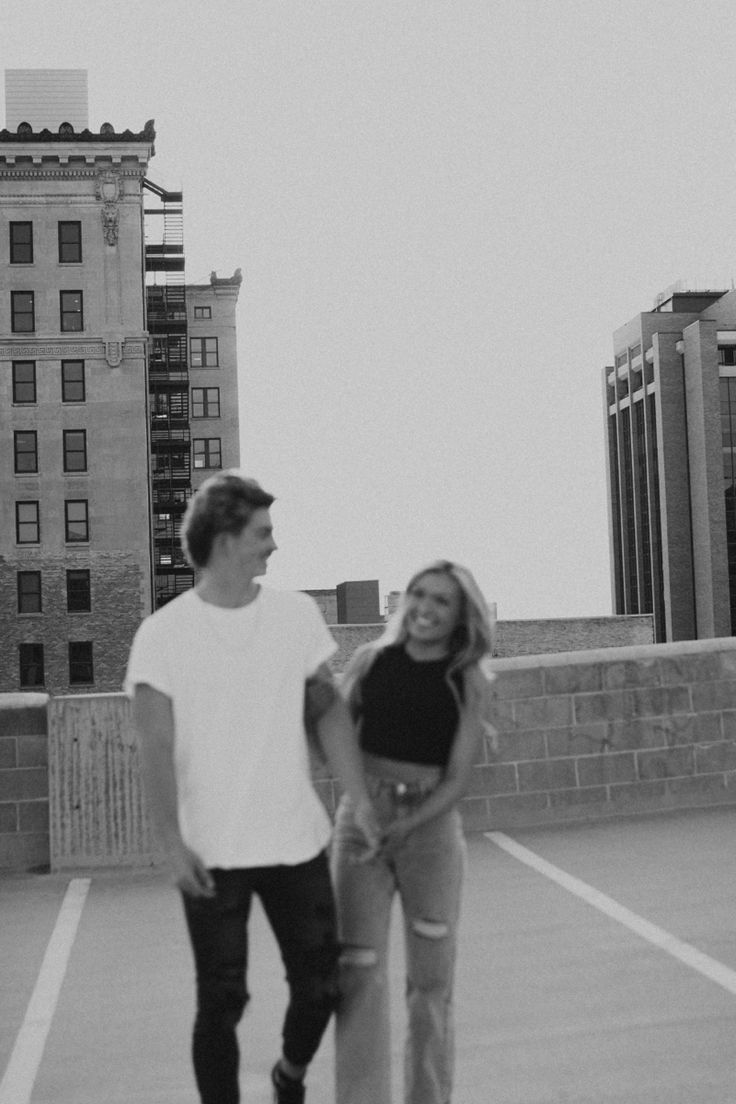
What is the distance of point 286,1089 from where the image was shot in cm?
440

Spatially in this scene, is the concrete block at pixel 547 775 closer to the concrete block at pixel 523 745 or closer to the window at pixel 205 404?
the concrete block at pixel 523 745

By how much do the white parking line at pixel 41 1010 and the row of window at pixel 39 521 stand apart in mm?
55539

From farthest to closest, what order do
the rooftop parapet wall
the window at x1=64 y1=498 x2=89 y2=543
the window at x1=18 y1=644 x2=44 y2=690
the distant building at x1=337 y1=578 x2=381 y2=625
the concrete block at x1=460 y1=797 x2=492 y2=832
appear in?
the window at x1=64 y1=498 x2=89 y2=543 < the window at x1=18 y1=644 x2=44 y2=690 < the distant building at x1=337 y1=578 x2=381 y2=625 < the rooftop parapet wall < the concrete block at x1=460 y1=797 x2=492 y2=832

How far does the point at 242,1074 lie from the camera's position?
542 centimetres

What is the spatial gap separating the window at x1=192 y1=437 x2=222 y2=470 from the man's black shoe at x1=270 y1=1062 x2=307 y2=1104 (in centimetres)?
8114

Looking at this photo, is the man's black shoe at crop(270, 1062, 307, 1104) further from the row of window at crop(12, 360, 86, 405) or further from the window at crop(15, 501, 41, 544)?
the row of window at crop(12, 360, 86, 405)

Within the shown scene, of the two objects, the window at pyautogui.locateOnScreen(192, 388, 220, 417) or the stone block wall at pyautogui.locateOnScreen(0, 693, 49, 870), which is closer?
the stone block wall at pyautogui.locateOnScreen(0, 693, 49, 870)

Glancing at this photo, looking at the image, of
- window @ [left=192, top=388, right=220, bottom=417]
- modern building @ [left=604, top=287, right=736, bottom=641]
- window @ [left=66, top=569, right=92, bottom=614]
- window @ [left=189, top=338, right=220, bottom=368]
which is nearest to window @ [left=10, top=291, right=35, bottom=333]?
window @ [left=66, top=569, right=92, bottom=614]

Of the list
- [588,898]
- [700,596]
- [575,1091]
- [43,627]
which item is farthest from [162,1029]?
[700,596]

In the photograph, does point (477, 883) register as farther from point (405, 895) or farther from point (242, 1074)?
point (405, 895)

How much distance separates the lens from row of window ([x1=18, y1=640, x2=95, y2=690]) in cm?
6256

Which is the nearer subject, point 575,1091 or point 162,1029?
point 575,1091

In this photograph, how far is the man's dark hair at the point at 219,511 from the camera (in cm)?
412

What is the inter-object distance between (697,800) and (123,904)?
4.85m
